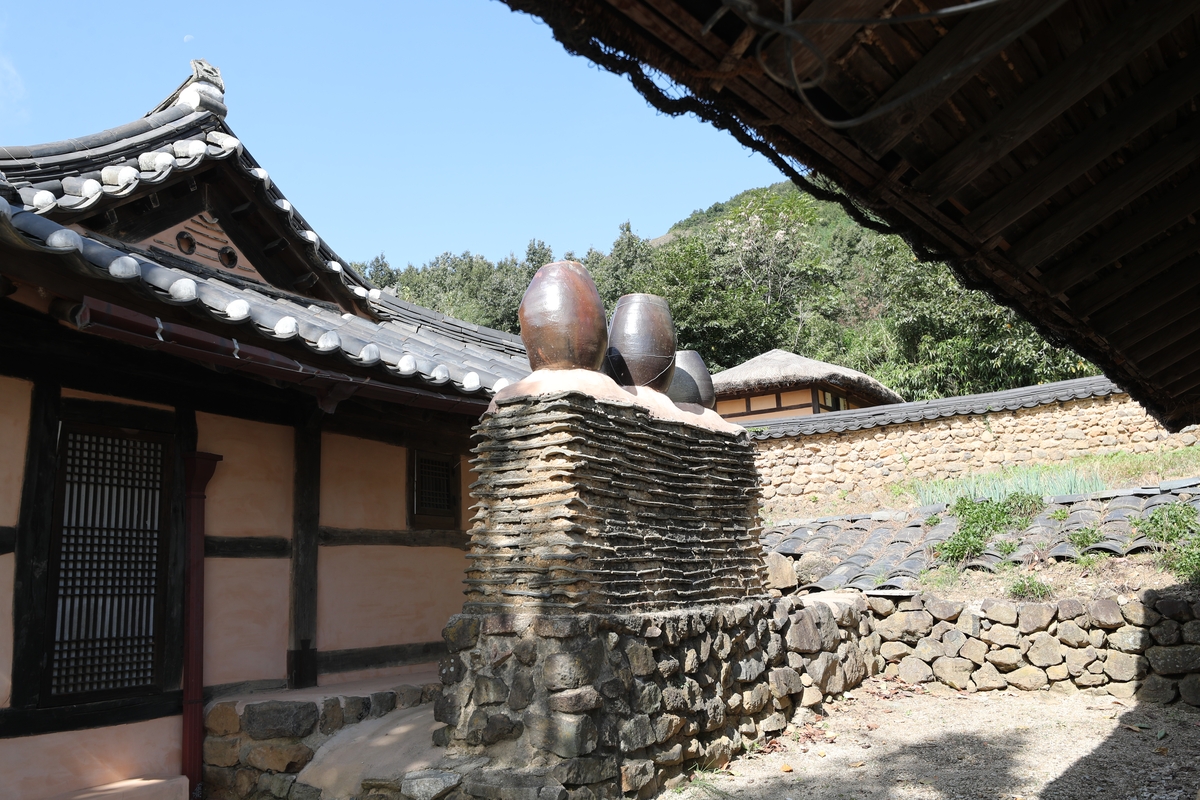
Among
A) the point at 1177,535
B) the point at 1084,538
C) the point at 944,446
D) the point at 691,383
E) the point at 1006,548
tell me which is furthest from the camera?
the point at 944,446

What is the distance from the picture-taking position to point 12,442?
454cm

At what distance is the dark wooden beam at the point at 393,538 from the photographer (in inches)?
238

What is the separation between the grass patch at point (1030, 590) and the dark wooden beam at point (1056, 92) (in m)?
6.34

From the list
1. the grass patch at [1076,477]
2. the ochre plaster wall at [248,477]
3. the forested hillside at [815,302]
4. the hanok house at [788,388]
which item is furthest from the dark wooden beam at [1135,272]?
the hanok house at [788,388]

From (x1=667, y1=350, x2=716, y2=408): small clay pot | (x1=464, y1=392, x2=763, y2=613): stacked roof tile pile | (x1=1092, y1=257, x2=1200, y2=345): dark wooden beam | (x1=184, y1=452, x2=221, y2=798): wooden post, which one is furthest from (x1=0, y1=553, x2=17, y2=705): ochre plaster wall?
(x1=1092, y1=257, x2=1200, y2=345): dark wooden beam

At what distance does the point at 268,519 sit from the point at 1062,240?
5052mm

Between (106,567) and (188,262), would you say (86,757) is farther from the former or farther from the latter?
(188,262)

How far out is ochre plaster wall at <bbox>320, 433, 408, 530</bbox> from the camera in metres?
6.11

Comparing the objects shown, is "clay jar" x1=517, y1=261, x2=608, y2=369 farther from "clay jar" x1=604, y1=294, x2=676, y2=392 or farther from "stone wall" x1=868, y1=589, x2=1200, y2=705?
"stone wall" x1=868, y1=589, x2=1200, y2=705

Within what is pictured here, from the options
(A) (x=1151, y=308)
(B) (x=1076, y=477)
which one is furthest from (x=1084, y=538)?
(A) (x=1151, y=308)

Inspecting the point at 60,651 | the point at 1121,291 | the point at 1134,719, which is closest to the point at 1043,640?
the point at 1134,719

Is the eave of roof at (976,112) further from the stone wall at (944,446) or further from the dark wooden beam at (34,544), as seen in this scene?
the stone wall at (944,446)

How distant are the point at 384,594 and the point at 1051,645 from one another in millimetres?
5817

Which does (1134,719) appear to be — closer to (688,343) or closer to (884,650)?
(884,650)
